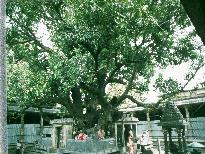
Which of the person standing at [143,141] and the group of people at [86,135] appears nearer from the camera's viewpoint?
the group of people at [86,135]

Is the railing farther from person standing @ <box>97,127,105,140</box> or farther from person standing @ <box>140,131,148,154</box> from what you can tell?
person standing @ <box>140,131,148,154</box>

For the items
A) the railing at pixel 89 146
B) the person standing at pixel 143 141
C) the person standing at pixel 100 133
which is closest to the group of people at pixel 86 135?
the person standing at pixel 100 133

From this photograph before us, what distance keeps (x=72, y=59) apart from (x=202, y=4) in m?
12.8

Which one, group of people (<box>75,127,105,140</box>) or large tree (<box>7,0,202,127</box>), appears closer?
large tree (<box>7,0,202,127</box>)

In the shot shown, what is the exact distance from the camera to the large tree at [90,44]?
15.0 m

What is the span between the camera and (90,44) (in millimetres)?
15453

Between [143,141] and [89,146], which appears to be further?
[143,141]

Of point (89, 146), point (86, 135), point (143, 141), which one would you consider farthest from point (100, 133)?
point (143, 141)

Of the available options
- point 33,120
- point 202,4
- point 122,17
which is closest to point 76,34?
point 122,17

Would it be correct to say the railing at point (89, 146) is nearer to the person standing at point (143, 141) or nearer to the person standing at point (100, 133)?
the person standing at point (100, 133)

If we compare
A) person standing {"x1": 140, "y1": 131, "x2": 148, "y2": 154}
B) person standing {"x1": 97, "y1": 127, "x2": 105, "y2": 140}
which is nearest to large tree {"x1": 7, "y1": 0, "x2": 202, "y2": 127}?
person standing {"x1": 97, "y1": 127, "x2": 105, "y2": 140}

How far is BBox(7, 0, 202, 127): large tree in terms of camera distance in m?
15.0

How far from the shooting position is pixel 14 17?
17344 millimetres

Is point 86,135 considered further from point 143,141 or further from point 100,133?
point 143,141
